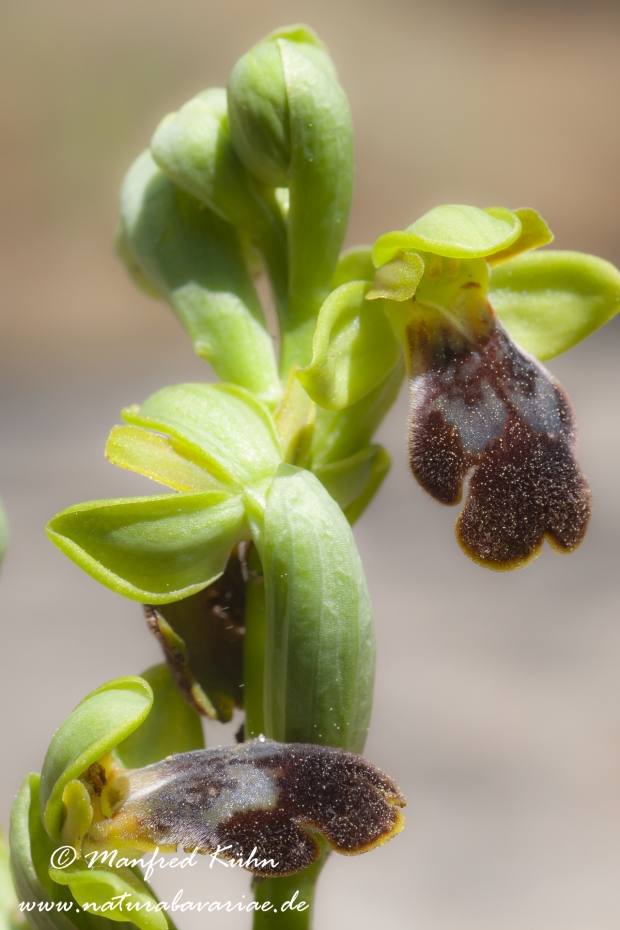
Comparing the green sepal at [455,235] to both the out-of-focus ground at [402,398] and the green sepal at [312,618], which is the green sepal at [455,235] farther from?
the out-of-focus ground at [402,398]

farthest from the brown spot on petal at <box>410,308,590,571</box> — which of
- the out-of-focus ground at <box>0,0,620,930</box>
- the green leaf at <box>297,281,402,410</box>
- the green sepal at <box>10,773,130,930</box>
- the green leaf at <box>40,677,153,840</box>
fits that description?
the out-of-focus ground at <box>0,0,620,930</box>

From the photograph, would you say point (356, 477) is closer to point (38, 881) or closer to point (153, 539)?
point (153, 539)

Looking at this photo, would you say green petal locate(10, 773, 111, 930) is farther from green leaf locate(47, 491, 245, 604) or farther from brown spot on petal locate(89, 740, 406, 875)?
green leaf locate(47, 491, 245, 604)

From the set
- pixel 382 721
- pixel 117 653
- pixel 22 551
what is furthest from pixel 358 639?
pixel 22 551

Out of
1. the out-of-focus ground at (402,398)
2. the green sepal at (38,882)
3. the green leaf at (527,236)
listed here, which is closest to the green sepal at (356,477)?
the green leaf at (527,236)

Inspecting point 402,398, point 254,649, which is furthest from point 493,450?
point 402,398
